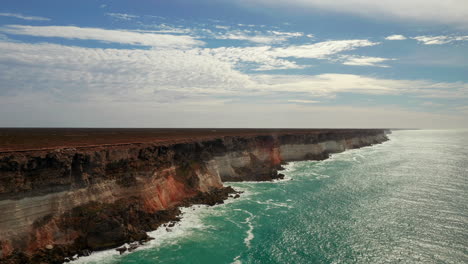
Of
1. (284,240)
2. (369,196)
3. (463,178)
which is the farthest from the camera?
(463,178)

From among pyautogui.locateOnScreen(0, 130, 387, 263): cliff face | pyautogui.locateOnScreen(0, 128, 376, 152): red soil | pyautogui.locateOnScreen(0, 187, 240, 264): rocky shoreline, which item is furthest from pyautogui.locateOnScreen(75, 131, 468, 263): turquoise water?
pyautogui.locateOnScreen(0, 128, 376, 152): red soil

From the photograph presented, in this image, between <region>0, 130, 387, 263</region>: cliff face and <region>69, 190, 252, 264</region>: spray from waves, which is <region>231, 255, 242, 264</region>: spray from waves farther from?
<region>0, 130, 387, 263</region>: cliff face

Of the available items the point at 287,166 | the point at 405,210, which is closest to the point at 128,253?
the point at 405,210

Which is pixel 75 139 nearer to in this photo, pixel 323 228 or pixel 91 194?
pixel 91 194

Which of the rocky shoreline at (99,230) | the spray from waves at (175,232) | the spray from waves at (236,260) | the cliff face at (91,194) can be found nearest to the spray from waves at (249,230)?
the spray from waves at (236,260)

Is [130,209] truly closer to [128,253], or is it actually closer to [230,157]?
[128,253]

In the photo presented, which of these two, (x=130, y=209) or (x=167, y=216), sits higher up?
(x=130, y=209)
